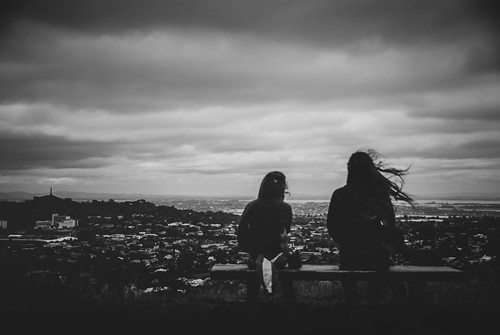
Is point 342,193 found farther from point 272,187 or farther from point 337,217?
point 272,187

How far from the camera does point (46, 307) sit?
5.38m

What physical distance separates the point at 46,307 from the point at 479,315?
5597mm

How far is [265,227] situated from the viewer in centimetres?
512

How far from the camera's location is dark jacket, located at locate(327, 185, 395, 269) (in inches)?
195

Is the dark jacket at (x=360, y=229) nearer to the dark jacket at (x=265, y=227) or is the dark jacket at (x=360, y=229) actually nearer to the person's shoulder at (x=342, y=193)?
the person's shoulder at (x=342, y=193)

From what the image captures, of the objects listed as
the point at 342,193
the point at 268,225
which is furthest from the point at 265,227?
the point at 342,193

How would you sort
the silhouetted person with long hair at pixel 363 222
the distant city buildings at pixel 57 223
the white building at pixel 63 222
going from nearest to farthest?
the silhouetted person with long hair at pixel 363 222 → the distant city buildings at pixel 57 223 → the white building at pixel 63 222

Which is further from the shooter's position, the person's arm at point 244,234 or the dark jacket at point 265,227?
the person's arm at point 244,234

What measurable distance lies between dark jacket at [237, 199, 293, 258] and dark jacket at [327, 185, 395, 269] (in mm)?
660

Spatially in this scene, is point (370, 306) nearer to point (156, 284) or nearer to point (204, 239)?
point (156, 284)

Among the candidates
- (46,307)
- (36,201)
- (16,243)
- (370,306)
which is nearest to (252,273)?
(370,306)

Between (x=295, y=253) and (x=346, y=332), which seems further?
(x=295, y=253)

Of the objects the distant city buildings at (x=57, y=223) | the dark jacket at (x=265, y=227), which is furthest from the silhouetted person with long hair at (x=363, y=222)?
the distant city buildings at (x=57, y=223)

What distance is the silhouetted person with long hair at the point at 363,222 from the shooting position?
4.94m
